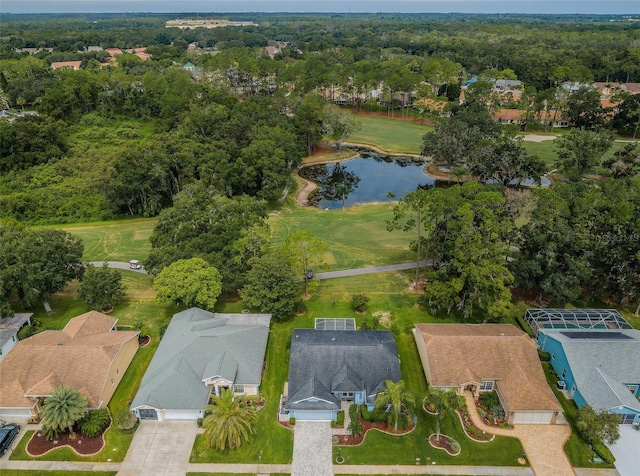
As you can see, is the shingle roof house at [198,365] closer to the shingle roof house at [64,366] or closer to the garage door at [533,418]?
the shingle roof house at [64,366]

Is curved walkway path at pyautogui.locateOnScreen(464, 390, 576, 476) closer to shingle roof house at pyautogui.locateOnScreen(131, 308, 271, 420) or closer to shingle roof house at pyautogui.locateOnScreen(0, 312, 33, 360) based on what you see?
shingle roof house at pyautogui.locateOnScreen(131, 308, 271, 420)

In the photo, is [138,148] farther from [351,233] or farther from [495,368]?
[495,368]

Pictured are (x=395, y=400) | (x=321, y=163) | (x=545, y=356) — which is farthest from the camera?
(x=321, y=163)

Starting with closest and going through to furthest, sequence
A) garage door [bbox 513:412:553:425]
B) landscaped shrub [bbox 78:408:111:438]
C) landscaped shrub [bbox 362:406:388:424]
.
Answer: landscaped shrub [bbox 78:408:111:438] < garage door [bbox 513:412:553:425] < landscaped shrub [bbox 362:406:388:424]

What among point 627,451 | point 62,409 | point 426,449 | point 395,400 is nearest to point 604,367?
point 627,451

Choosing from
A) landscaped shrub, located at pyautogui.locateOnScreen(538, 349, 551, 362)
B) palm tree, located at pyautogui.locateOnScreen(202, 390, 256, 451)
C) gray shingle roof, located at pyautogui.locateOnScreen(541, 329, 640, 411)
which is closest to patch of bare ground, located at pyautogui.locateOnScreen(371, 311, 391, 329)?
landscaped shrub, located at pyautogui.locateOnScreen(538, 349, 551, 362)

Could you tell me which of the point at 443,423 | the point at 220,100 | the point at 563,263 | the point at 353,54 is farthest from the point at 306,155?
the point at 353,54

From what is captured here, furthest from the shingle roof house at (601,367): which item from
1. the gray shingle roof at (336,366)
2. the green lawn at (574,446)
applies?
the gray shingle roof at (336,366)
